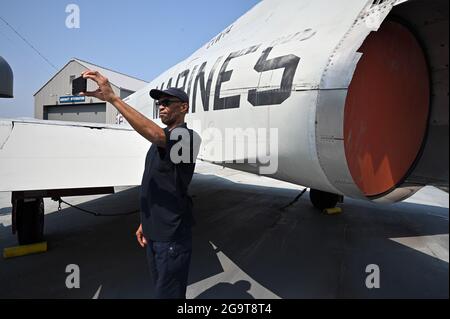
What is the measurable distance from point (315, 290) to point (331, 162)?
179 cm

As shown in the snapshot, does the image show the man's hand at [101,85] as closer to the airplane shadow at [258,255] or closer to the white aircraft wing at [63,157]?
the white aircraft wing at [63,157]

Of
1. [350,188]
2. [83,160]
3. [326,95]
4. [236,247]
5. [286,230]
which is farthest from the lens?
[286,230]

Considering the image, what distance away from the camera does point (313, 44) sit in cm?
204

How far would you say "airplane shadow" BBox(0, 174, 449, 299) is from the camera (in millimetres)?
2896

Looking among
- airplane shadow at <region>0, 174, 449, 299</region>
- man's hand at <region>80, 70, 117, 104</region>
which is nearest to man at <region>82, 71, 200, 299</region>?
man's hand at <region>80, 70, 117, 104</region>

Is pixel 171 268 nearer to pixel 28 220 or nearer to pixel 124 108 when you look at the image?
pixel 124 108

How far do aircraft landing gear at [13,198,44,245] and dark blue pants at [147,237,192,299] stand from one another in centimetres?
308

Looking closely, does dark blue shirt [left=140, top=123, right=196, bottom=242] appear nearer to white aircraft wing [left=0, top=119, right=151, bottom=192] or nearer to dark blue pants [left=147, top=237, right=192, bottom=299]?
dark blue pants [left=147, top=237, right=192, bottom=299]

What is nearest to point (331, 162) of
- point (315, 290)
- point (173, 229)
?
point (173, 229)

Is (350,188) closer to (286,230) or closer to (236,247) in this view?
(236,247)

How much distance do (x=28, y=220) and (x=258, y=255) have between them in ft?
11.7

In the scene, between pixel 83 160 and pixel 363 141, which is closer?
pixel 363 141

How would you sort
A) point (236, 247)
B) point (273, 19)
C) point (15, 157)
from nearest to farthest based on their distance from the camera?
point (15, 157)
point (273, 19)
point (236, 247)

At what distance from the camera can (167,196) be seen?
1849mm
